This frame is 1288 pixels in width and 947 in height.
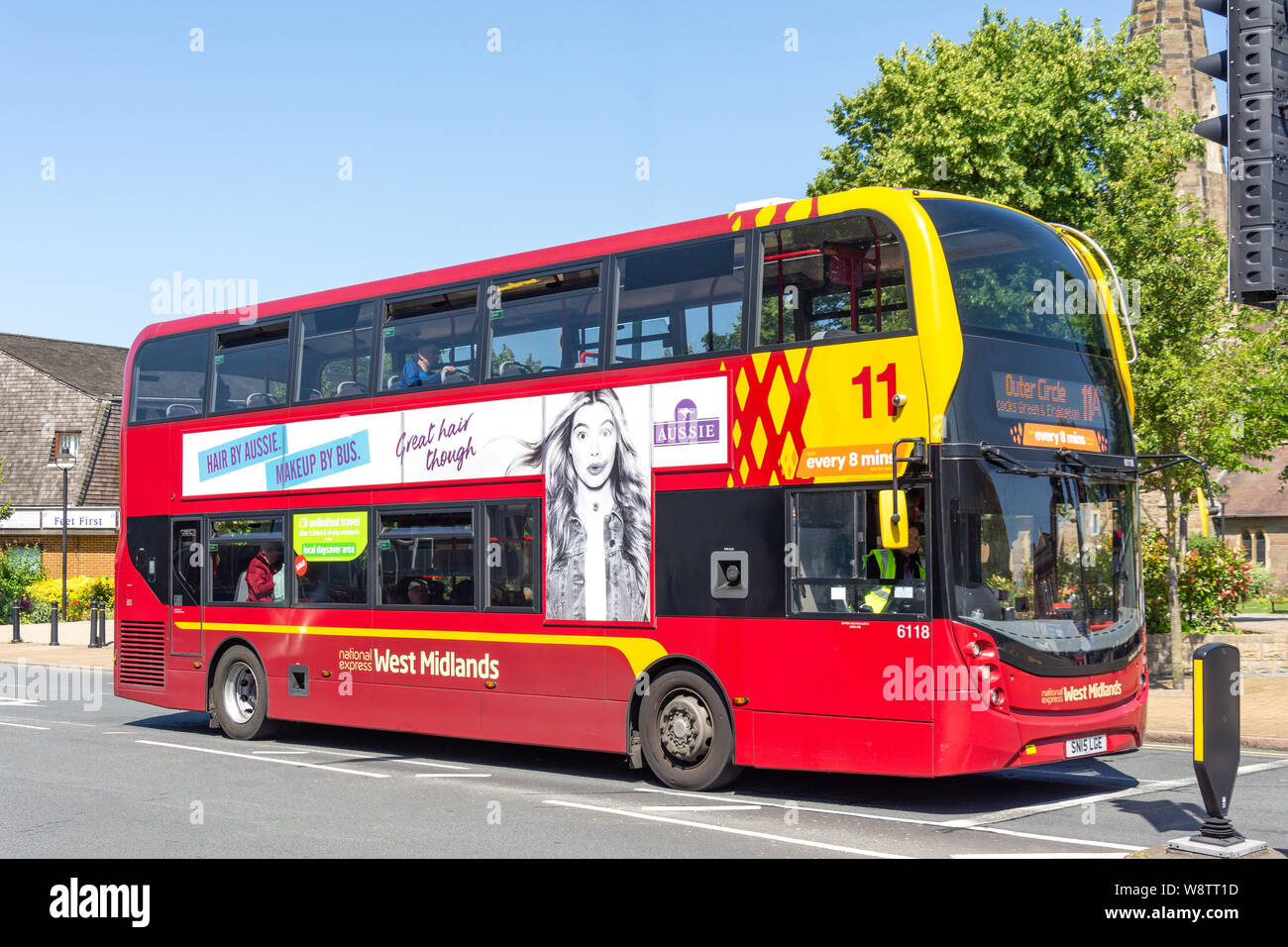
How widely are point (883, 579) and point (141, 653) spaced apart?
10.6 meters

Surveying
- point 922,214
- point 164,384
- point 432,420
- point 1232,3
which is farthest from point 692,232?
point 164,384

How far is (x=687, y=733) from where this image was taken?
11008 mm

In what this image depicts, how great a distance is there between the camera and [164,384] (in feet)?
53.3

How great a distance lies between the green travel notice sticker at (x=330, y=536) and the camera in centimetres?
1388

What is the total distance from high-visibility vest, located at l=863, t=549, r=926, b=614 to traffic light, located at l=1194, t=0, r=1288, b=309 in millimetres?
3264

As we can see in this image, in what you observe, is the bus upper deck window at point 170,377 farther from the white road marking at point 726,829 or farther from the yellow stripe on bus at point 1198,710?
the yellow stripe on bus at point 1198,710

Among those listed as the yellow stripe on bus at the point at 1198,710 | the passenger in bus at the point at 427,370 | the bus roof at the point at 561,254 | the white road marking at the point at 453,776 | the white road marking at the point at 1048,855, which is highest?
the bus roof at the point at 561,254

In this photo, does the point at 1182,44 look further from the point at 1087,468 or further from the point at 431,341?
the point at 1087,468

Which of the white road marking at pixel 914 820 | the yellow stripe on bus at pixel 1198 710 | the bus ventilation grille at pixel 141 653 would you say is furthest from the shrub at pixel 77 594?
the yellow stripe on bus at pixel 1198 710

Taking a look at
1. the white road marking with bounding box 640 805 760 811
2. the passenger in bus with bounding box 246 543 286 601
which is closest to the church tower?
the passenger in bus with bounding box 246 543 286 601

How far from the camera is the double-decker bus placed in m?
9.60

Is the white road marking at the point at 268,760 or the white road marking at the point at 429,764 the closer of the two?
the white road marking at the point at 268,760

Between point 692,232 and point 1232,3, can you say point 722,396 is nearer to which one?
point 692,232

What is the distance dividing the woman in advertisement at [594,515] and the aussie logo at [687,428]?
328 mm
